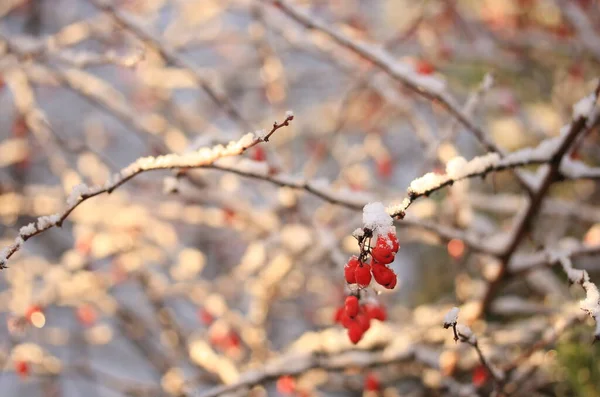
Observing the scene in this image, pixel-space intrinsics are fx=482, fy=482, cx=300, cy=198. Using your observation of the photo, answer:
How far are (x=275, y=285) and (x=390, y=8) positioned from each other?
4150mm

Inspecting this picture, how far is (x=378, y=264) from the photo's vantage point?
1074 mm

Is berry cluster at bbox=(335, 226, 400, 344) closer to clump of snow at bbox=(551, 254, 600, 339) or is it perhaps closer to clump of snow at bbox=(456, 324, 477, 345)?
clump of snow at bbox=(456, 324, 477, 345)

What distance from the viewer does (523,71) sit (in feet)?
12.9

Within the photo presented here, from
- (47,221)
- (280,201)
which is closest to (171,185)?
(47,221)

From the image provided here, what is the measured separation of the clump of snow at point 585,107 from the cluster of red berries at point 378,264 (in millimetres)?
680

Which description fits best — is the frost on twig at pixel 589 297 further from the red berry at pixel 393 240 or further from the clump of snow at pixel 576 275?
the red berry at pixel 393 240

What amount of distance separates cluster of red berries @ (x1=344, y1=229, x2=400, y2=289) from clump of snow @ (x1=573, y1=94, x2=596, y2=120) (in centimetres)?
68

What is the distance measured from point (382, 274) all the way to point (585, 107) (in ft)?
2.49

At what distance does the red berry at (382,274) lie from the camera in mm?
1066

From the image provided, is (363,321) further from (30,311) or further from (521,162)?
(30,311)

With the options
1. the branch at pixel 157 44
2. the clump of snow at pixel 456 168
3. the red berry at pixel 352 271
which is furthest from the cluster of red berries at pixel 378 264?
the branch at pixel 157 44

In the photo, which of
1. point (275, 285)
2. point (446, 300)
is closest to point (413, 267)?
point (446, 300)

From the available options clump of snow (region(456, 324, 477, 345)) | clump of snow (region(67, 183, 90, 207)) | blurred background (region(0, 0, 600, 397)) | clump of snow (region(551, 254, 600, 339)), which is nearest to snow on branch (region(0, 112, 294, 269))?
clump of snow (region(67, 183, 90, 207))

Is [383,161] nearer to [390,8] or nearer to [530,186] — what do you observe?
[530,186]
